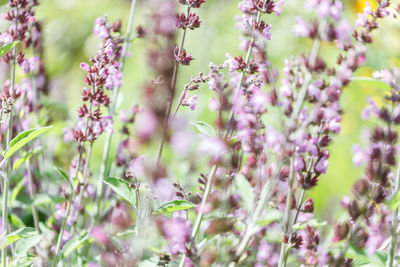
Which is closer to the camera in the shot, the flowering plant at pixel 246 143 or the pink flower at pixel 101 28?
the flowering plant at pixel 246 143

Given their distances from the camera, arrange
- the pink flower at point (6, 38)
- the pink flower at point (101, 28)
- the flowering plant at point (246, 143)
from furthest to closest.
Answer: the pink flower at point (101, 28), the pink flower at point (6, 38), the flowering plant at point (246, 143)

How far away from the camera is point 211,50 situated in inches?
226

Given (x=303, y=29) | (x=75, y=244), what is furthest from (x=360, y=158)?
(x=75, y=244)

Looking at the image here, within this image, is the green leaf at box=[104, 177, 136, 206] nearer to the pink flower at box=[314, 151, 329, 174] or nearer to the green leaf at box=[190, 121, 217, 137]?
the green leaf at box=[190, 121, 217, 137]

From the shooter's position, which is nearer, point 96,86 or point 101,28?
point 96,86

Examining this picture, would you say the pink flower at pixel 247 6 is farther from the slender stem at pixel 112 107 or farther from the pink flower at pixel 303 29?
the slender stem at pixel 112 107

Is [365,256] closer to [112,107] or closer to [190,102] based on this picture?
[190,102]

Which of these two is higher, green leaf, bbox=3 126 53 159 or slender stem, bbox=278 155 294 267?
green leaf, bbox=3 126 53 159

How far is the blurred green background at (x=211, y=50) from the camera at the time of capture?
3879 mm

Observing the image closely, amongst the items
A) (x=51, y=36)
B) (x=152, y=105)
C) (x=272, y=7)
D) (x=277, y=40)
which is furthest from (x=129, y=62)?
(x=152, y=105)

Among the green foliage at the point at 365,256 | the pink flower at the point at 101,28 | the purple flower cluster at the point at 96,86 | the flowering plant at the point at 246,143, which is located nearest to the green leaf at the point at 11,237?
the flowering plant at the point at 246,143

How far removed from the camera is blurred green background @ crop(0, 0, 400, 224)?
3.88 m

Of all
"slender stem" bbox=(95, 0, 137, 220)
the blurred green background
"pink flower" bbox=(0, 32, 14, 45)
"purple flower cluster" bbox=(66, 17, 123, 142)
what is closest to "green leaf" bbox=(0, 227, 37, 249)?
"purple flower cluster" bbox=(66, 17, 123, 142)

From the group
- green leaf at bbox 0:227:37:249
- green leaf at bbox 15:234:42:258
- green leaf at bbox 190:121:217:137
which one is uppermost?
green leaf at bbox 190:121:217:137
